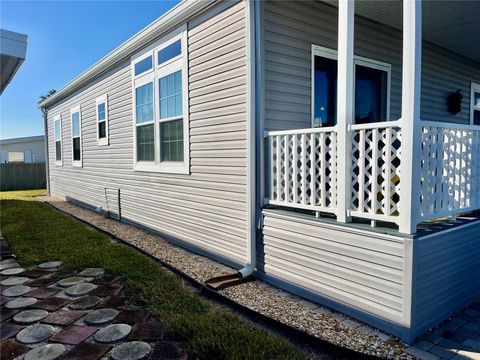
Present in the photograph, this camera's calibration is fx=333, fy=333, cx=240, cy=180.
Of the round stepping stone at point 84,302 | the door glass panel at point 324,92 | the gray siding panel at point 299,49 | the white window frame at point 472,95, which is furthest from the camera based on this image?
the white window frame at point 472,95

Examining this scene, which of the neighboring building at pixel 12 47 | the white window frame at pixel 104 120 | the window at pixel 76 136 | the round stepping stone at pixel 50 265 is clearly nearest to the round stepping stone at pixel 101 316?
the round stepping stone at pixel 50 265

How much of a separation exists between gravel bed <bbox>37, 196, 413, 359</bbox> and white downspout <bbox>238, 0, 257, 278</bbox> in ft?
0.97

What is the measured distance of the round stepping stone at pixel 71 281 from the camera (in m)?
3.54

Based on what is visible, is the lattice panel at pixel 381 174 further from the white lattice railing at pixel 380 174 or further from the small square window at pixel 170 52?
the small square window at pixel 170 52

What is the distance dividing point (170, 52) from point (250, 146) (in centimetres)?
267

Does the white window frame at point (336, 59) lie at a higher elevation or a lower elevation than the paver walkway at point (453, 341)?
higher

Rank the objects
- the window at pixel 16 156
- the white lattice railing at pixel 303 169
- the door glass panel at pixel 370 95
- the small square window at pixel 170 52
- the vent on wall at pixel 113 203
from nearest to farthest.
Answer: the white lattice railing at pixel 303 169
the door glass panel at pixel 370 95
the small square window at pixel 170 52
the vent on wall at pixel 113 203
the window at pixel 16 156

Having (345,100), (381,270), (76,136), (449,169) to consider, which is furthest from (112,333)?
(76,136)

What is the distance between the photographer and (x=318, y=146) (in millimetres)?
3207

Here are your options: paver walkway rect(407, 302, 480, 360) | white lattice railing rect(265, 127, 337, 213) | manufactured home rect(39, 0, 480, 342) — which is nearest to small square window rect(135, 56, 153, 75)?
manufactured home rect(39, 0, 480, 342)

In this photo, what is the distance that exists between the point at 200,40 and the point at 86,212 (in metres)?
5.96

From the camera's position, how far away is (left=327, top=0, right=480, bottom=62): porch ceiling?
4059mm

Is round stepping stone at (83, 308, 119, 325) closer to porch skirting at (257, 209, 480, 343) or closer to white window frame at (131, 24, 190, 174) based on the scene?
porch skirting at (257, 209, 480, 343)

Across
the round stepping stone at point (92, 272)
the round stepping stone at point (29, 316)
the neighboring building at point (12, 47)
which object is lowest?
the round stepping stone at point (29, 316)
